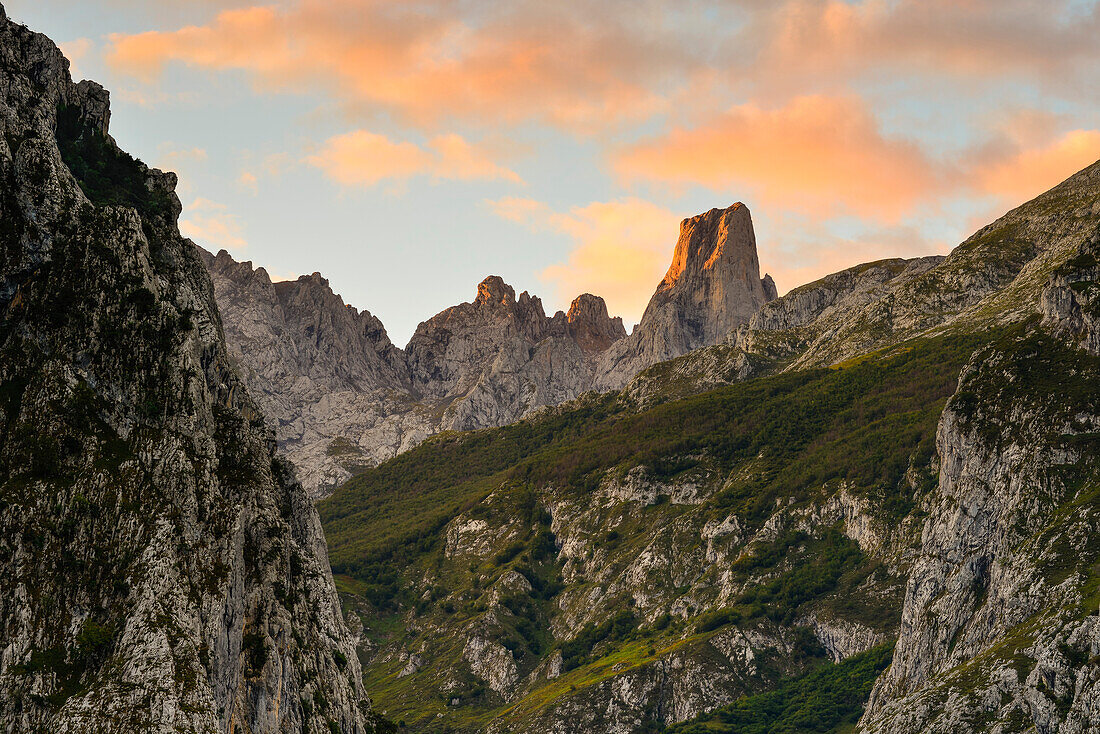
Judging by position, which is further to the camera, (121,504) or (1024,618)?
(1024,618)

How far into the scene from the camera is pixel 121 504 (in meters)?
96.4

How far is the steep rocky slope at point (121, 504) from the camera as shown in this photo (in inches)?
3445

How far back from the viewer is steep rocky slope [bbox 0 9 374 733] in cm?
8750

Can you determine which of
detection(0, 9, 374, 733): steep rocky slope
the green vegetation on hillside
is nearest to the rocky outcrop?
detection(0, 9, 374, 733): steep rocky slope

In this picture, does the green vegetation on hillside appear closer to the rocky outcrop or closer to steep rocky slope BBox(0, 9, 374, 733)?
steep rocky slope BBox(0, 9, 374, 733)

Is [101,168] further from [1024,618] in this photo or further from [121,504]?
[1024,618]

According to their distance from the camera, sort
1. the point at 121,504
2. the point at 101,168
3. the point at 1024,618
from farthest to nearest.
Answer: the point at 1024,618
the point at 101,168
the point at 121,504

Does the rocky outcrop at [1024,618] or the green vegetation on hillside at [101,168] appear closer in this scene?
the green vegetation on hillside at [101,168]

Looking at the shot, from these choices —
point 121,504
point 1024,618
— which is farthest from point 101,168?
point 1024,618

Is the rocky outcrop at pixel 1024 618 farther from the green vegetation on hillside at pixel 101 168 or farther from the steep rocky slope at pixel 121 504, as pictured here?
the green vegetation on hillside at pixel 101 168

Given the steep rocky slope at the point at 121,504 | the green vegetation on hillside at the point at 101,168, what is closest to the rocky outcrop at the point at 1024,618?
the steep rocky slope at the point at 121,504

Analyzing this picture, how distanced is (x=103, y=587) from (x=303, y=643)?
33.7 meters

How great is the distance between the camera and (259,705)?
103625 mm

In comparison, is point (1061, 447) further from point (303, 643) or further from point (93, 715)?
point (93, 715)
